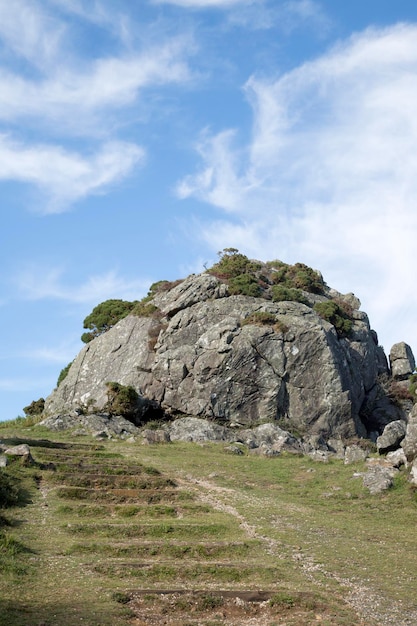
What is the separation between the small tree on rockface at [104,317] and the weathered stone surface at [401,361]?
94.2 ft

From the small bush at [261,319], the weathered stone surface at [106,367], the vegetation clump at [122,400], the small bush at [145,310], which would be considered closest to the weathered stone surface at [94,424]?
the vegetation clump at [122,400]

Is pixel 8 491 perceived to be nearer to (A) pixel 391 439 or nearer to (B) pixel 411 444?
(B) pixel 411 444

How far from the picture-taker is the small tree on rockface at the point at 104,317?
243ft

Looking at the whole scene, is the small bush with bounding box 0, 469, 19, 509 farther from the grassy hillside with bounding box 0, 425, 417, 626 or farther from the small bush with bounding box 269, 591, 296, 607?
the small bush with bounding box 269, 591, 296, 607

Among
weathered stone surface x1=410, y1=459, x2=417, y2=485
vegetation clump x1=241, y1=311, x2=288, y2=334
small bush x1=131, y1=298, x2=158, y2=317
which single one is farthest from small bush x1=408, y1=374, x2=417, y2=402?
weathered stone surface x1=410, y1=459, x2=417, y2=485

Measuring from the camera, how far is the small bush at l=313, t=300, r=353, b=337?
63.8 meters

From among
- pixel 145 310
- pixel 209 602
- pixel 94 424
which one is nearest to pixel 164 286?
pixel 145 310

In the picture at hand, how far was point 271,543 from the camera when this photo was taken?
912 inches

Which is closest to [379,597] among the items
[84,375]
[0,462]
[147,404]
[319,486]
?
[319,486]

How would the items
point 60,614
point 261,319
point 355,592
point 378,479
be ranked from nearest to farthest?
point 60,614, point 355,592, point 378,479, point 261,319

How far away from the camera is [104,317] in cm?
7469

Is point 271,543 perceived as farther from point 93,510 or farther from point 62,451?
point 62,451

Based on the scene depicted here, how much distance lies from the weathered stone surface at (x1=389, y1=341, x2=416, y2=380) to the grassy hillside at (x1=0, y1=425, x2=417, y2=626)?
35.1 meters

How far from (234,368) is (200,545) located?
33.0m
